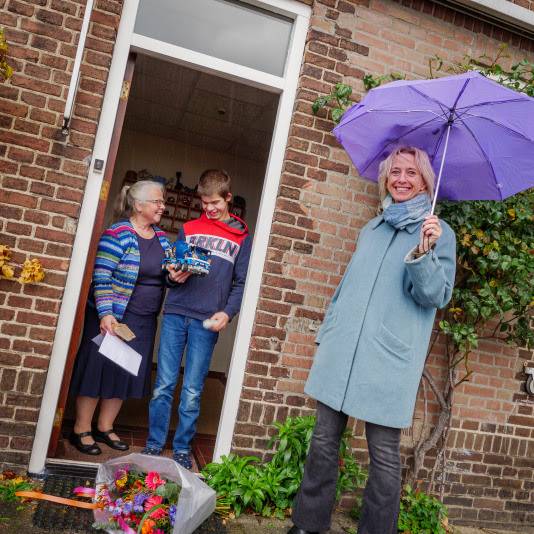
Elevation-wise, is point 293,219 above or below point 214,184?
below

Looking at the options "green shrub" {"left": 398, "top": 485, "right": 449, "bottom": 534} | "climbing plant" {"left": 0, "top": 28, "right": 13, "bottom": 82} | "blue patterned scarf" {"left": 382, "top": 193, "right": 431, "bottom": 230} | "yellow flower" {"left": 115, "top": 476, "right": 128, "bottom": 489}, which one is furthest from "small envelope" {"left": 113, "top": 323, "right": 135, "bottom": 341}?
"green shrub" {"left": 398, "top": 485, "right": 449, "bottom": 534}

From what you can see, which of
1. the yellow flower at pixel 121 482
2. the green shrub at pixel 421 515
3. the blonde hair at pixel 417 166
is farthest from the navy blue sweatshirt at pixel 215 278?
the green shrub at pixel 421 515

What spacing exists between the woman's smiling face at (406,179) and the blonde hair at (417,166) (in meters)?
0.02

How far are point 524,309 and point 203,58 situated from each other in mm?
2785

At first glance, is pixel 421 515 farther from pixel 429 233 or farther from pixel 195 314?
pixel 429 233

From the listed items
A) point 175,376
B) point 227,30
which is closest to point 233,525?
point 175,376

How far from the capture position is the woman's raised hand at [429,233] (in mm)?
2242

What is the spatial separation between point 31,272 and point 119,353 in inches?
27.3

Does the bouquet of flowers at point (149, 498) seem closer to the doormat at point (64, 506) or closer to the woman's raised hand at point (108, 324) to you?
the doormat at point (64, 506)

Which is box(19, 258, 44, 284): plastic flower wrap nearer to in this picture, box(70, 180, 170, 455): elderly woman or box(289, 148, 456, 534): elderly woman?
box(70, 180, 170, 455): elderly woman

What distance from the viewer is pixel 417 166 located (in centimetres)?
262

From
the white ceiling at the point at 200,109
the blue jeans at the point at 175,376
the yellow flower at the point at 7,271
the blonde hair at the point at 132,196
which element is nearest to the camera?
the yellow flower at the point at 7,271

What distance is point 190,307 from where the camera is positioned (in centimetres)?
350

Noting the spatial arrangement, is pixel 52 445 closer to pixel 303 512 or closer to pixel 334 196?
pixel 303 512
